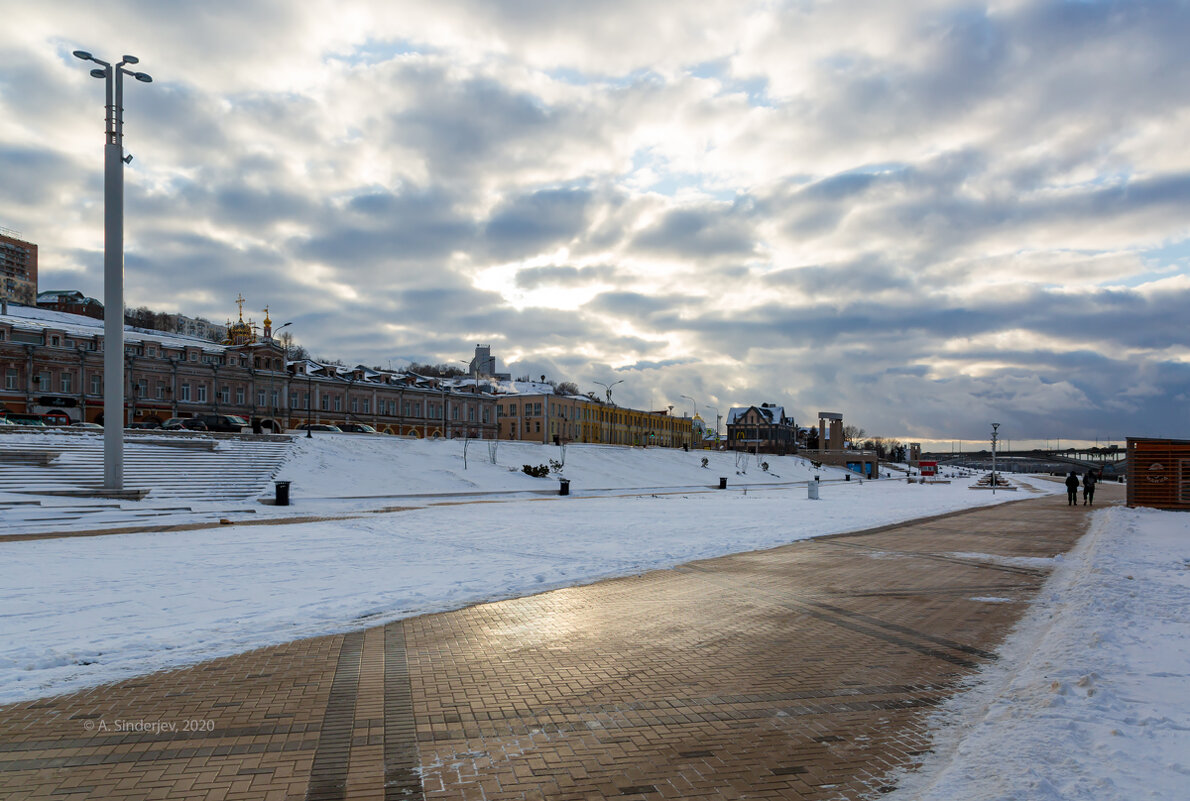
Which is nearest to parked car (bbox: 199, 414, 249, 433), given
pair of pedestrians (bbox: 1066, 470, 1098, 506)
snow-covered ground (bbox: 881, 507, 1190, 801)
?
snow-covered ground (bbox: 881, 507, 1190, 801)

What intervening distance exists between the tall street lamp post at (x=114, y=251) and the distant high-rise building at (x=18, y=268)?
143 m

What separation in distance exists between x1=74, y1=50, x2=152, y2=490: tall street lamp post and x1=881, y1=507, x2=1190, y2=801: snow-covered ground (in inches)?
1028

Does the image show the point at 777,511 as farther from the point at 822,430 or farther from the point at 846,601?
the point at 822,430

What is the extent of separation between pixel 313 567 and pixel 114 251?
1736 centimetres

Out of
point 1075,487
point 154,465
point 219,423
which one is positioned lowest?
point 1075,487

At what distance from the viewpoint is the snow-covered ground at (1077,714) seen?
433 centimetres

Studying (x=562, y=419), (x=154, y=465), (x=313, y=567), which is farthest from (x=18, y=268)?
(x=313, y=567)

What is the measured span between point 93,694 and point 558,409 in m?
99.6

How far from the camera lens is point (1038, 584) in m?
11.7

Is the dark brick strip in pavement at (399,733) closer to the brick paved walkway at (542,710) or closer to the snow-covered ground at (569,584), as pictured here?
the brick paved walkway at (542,710)

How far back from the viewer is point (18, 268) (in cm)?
15662

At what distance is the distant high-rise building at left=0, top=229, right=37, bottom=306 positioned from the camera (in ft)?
455

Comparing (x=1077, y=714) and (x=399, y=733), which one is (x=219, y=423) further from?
(x=1077, y=714)

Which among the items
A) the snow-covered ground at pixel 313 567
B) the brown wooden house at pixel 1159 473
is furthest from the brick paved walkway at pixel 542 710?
the brown wooden house at pixel 1159 473
